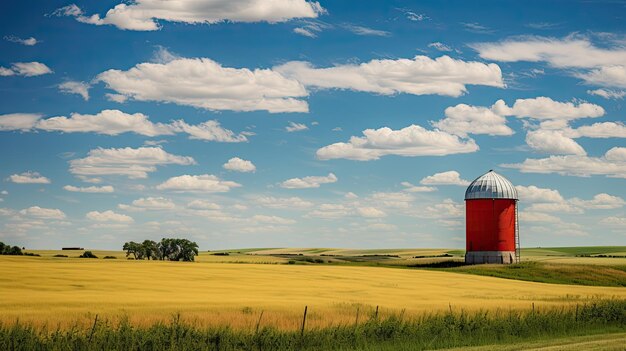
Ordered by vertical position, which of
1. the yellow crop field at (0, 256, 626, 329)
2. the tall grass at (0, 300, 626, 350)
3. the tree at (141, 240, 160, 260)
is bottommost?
the tall grass at (0, 300, 626, 350)

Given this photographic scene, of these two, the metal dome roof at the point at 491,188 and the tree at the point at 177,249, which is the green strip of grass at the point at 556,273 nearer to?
the metal dome roof at the point at 491,188

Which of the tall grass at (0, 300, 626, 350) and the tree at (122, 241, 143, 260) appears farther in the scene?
the tree at (122, 241, 143, 260)

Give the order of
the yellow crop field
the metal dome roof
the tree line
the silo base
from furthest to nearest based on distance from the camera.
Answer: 1. the tree line
2. the metal dome roof
3. the silo base
4. the yellow crop field

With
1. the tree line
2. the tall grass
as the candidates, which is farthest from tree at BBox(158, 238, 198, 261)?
the tall grass

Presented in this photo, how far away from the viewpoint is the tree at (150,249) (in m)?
99.8

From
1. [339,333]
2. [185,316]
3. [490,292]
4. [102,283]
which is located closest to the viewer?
[339,333]

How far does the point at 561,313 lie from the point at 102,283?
24159 millimetres

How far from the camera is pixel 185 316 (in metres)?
29.2

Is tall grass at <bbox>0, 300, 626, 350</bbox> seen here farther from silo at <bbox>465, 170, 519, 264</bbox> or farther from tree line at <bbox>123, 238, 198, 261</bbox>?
tree line at <bbox>123, 238, 198, 261</bbox>

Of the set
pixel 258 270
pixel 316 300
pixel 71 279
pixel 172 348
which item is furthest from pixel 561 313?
pixel 258 270

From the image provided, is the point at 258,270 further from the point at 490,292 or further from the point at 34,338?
the point at 34,338

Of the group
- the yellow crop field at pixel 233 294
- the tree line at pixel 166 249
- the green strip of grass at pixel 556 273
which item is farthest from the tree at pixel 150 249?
the green strip of grass at pixel 556 273

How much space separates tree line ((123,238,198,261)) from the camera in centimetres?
9769

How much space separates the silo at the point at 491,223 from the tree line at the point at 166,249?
33539 millimetres
